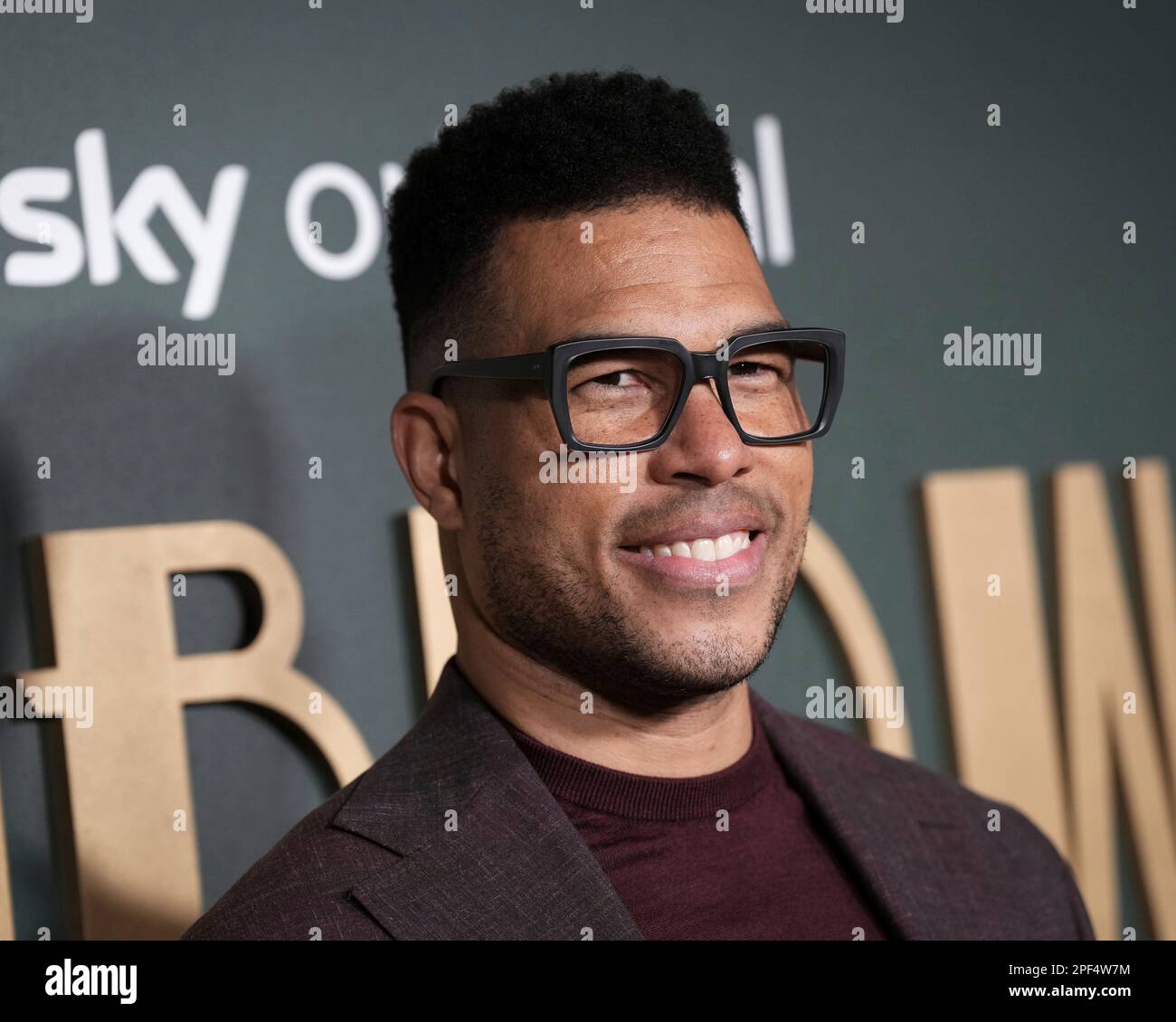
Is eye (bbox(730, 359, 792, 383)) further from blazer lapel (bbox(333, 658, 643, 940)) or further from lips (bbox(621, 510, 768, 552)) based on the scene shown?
blazer lapel (bbox(333, 658, 643, 940))

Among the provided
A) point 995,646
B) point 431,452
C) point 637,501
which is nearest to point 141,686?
point 431,452

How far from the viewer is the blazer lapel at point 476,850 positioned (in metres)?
1.15

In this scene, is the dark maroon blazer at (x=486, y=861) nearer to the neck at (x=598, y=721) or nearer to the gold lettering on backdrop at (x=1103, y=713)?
the neck at (x=598, y=721)

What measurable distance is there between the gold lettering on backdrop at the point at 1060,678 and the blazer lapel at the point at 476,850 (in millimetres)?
1395

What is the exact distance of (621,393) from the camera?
1.21 meters

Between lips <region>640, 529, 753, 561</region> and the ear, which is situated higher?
the ear

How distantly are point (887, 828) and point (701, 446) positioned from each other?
0.52 meters

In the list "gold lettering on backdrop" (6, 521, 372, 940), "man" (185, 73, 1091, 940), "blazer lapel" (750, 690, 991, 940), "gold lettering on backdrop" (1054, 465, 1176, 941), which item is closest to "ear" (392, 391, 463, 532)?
"man" (185, 73, 1091, 940)

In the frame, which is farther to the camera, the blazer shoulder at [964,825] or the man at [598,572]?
the blazer shoulder at [964,825]

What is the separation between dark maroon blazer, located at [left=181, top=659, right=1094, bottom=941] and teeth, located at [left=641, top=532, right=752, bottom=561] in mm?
237

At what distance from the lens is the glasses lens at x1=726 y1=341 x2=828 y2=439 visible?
4.12ft

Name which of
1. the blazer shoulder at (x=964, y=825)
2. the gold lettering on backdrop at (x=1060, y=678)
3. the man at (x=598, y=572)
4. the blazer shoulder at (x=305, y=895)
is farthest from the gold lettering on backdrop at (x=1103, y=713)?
the blazer shoulder at (x=305, y=895)
